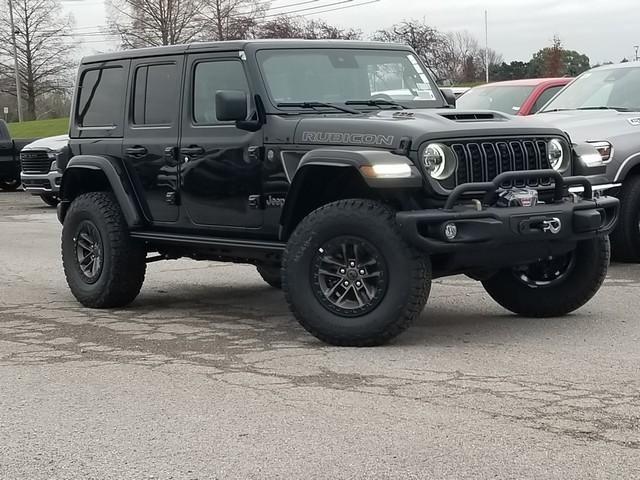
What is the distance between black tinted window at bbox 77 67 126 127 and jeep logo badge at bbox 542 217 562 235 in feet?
11.7

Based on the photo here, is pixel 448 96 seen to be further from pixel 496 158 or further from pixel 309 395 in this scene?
pixel 309 395

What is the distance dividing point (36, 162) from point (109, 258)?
1296 centimetres

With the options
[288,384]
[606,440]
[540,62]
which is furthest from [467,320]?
[540,62]

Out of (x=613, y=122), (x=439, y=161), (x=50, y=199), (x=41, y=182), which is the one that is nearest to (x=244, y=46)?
(x=439, y=161)

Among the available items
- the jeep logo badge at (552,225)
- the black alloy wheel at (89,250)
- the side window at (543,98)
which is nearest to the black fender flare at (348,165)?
the jeep logo badge at (552,225)

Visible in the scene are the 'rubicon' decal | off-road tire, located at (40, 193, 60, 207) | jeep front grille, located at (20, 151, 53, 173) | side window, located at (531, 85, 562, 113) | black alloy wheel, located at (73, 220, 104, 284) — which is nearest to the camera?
the 'rubicon' decal

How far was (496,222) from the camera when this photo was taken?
6.65 metres

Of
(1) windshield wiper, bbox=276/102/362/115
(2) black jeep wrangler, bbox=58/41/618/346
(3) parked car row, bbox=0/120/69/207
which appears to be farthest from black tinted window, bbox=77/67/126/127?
(3) parked car row, bbox=0/120/69/207

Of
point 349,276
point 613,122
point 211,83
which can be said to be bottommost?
point 349,276

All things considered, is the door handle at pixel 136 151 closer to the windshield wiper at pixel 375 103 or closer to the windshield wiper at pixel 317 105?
the windshield wiper at pixel 317 105

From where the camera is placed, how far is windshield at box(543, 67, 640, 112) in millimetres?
11492

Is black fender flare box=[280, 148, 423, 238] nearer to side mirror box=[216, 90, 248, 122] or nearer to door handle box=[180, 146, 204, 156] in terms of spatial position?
side mirror box=[216, 90, 248, 122]

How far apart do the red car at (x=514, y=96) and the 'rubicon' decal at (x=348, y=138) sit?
6698mm

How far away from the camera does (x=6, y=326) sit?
325 inches
